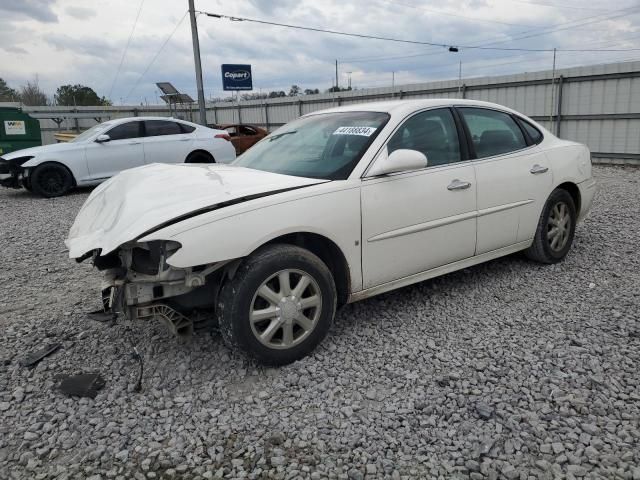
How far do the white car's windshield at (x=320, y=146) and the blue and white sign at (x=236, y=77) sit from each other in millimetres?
15006

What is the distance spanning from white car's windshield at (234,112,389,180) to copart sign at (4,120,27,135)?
11.1 metres

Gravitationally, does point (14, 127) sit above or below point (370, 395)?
above

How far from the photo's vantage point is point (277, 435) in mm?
2553

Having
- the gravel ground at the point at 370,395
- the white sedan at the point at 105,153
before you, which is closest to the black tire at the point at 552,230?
the gravel ground at the point at 370,395

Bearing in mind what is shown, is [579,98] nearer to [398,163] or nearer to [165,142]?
[165,142]

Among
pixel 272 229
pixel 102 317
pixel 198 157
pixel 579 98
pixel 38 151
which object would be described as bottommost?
pixel 102 317

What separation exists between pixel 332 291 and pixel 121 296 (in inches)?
48.9

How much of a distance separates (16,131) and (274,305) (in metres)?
12.8

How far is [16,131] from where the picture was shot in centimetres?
1302

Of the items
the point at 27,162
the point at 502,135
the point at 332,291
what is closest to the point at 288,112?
the point at 27,162

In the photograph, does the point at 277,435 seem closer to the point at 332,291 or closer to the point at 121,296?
the point at 332,291

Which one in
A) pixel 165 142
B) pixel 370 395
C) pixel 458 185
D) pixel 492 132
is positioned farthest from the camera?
pixel 165 142

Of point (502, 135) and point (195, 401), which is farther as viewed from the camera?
point (502, 135)

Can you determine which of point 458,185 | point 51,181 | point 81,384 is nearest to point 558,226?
point 458,185
